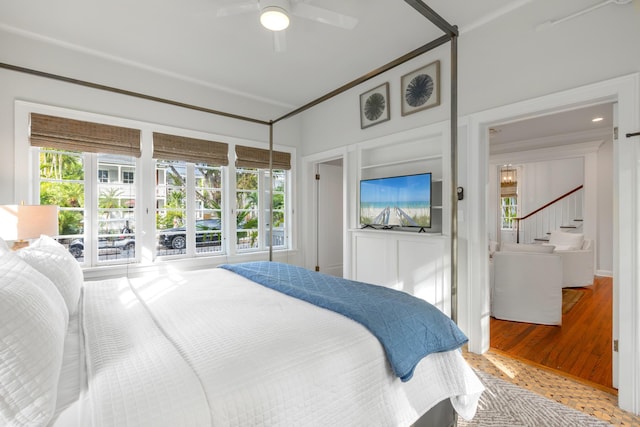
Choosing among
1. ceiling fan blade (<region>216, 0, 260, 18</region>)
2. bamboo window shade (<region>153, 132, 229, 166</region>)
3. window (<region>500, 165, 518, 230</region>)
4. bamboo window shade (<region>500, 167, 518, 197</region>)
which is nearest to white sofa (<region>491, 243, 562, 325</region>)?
ceiling fan blade (<region>216, 0, 260, 18</region>)

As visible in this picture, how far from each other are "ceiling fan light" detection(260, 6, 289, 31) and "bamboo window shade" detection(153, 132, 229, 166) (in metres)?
2.13

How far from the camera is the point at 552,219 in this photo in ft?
22.3

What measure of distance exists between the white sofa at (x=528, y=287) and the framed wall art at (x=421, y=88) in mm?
1809

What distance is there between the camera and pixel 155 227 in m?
3.53

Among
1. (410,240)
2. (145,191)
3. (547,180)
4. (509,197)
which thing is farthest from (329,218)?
(547,180)

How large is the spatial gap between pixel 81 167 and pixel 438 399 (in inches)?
147

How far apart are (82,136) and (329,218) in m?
3.26

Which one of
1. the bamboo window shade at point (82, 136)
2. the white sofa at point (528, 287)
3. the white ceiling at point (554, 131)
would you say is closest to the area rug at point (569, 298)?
the white sofa at point (528, 287)

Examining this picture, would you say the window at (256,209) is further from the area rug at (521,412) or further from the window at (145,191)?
the area rug at (521,412)

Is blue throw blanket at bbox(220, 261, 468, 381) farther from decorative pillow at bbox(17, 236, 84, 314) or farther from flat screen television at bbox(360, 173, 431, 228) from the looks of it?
flat screen television at bbox(360, 173, 431, 228)

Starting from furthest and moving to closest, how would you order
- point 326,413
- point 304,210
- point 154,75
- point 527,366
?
point 304,210 < point 154,75 < point 527,366 < point 326,413

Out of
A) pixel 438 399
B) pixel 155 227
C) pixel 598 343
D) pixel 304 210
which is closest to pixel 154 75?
pixel 155 227

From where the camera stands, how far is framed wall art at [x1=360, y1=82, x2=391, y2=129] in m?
3.40

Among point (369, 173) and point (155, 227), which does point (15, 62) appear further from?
point (369, 173)
